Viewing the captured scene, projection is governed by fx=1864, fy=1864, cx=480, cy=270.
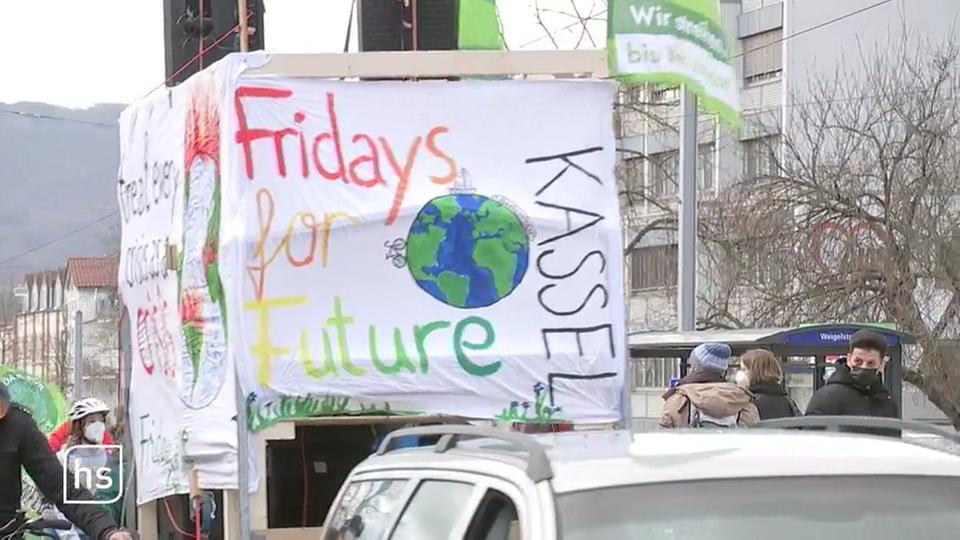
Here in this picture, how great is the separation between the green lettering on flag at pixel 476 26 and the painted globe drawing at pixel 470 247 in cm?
248

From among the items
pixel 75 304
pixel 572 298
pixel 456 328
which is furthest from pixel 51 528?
pixel 75 304

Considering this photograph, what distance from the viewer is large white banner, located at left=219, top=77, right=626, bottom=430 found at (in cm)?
754

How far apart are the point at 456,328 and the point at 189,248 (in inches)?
46.9

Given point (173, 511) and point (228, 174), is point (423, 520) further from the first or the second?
point (173, 511)

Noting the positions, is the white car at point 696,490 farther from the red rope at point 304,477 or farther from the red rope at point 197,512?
the red rope at point 304,477

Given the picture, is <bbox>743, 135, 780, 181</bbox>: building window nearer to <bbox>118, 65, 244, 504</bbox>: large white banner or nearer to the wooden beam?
<bbox>118, 65, 244, 504</bbox>: large white banner

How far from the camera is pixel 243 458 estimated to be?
754 cm

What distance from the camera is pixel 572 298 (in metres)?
7.81

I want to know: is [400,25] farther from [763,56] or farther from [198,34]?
[763,56]

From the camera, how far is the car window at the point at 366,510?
5.01 meters

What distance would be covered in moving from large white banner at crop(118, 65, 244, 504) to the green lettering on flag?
1.98m

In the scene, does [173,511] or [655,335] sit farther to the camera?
[655,335]

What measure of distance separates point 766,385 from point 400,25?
2.93 meters

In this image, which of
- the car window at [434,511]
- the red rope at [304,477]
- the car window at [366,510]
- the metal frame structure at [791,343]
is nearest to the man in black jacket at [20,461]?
the red rope at [304,477]
